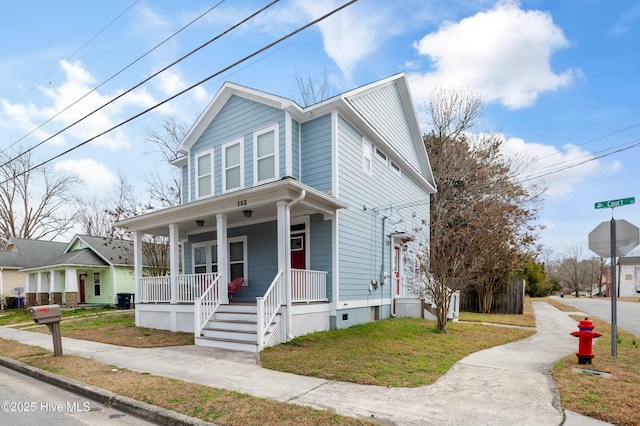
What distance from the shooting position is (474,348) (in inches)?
321

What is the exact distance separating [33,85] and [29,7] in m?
2.79

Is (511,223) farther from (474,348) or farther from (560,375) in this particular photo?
(560,375)

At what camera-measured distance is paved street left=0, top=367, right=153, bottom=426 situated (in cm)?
435

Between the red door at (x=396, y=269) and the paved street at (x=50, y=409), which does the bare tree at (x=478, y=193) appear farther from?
the paved street at (x=50, y=409)

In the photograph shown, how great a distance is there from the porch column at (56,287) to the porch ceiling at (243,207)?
55.1 ft

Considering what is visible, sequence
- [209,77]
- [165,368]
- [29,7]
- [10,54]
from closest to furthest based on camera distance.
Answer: [165,368], [209,77], [29,7], [10,54]

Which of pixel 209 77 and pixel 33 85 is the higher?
pixel 33 85

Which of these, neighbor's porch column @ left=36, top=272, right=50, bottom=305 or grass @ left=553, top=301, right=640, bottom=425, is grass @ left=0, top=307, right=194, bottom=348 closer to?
grass @ left=553, top=301, right=640, bottom=425

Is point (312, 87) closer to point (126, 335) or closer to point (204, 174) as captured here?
point (204, 174)

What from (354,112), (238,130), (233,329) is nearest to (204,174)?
(238,130)

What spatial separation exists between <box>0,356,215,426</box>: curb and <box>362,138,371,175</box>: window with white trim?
8695 mm

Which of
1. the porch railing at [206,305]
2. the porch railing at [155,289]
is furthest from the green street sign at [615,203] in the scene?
the porch railing at [155,289]

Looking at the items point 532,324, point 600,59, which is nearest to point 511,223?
point 532,324

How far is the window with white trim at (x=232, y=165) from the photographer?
38.3 ft
